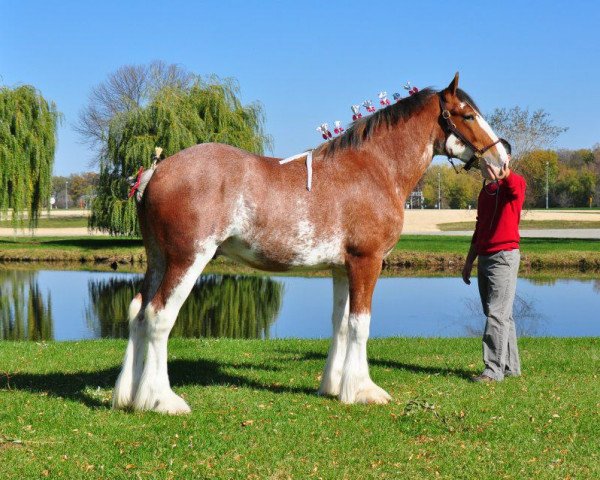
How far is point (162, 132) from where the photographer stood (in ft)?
89.3

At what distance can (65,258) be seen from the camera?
26.7 metres

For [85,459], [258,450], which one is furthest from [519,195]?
[85,459]

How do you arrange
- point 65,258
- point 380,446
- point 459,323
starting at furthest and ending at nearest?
point 65,258 < point 459,323 < point 380,446

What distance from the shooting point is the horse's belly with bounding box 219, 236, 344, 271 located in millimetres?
5375

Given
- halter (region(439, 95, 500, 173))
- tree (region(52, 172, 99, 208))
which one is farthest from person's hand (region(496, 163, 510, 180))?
tree (region(52, 172, 99, 208))

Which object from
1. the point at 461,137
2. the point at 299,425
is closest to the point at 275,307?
the point at 461,137

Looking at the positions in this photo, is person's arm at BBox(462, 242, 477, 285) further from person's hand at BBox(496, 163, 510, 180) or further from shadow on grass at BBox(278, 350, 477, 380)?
person's hand at BBox(496, 163, 510, 180)

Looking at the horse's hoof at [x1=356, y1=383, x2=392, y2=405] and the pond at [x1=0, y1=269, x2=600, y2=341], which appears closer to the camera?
the horse's hoof at [x1=356, y1=383, x2=392, y2=405]

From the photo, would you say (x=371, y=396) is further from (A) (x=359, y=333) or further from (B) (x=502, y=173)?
(B) (x=502, y=173)

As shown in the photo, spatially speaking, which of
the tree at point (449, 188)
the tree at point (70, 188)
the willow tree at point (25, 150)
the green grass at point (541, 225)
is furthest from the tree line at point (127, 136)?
the tree at point (70, 188)

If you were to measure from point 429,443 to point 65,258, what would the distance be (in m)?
24.0

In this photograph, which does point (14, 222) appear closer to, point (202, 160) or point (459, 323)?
point (459, 323)

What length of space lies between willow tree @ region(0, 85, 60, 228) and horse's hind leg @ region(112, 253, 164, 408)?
2018 cm

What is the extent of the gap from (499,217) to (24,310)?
11.8m
